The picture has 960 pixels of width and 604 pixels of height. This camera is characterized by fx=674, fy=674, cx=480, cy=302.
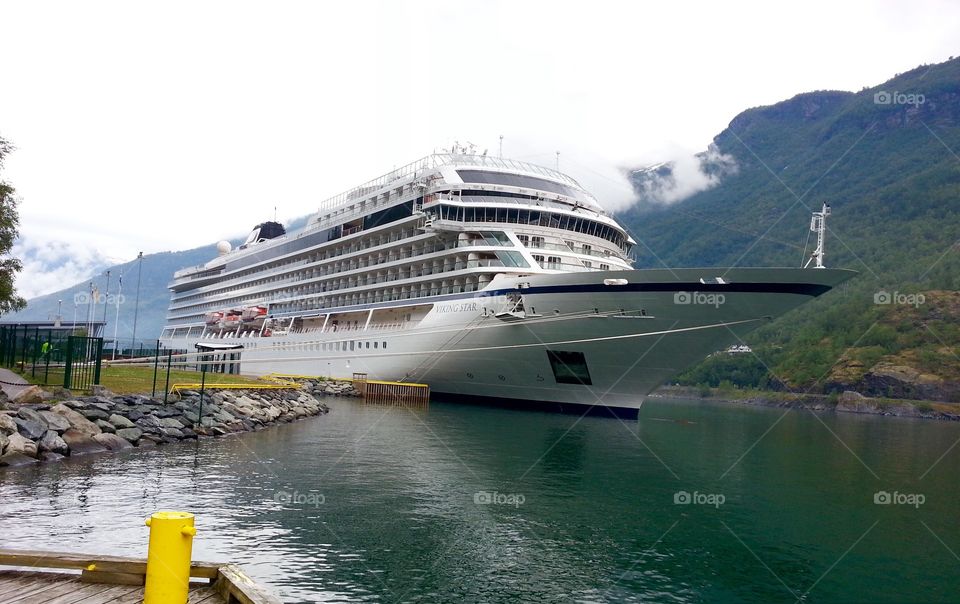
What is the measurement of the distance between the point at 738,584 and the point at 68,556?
917 cm

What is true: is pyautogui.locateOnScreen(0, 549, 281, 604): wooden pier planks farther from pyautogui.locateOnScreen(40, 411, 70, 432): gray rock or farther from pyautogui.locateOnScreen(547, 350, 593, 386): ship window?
pyautogui.locateOnScreen(547, 350, 593, 386): ship window

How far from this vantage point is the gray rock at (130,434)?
1931 centimetres

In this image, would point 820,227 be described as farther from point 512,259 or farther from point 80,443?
point 80,443

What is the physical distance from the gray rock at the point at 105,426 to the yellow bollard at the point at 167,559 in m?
15.4

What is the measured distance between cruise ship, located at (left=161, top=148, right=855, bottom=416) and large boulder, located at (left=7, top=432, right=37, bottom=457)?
20.2 m

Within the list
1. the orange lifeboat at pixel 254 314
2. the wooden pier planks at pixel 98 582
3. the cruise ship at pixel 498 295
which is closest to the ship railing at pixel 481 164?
the cruise ship at pixel 498 295

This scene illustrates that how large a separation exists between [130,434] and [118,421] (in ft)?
1.99

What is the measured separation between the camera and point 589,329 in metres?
30.4

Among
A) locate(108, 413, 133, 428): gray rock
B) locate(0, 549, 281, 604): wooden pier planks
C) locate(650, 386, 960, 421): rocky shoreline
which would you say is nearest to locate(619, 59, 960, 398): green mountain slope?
locate(650, 386, 960, 421): rocky shoreline

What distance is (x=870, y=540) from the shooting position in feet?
44.8

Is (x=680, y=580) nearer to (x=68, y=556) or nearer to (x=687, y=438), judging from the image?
(x=68, y=556)

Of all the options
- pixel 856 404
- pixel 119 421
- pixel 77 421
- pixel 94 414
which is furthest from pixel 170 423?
pixel 856 404

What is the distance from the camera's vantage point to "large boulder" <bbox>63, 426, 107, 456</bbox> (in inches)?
685

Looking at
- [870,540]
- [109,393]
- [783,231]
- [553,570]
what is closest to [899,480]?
[870,540]
